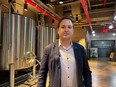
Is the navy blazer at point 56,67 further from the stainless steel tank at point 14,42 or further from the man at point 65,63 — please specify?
the stainless steel tank at point 14,42

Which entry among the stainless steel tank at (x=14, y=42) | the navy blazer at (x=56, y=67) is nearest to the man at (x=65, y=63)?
the navy blazer at (x=56, y=67)

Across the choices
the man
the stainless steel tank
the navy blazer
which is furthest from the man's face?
the stainless steel tank

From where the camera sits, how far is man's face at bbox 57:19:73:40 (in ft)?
4.48

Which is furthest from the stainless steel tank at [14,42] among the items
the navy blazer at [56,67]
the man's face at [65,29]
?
the man's face at [65,29]

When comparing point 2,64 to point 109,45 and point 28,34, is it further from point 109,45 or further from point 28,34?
point 109,45

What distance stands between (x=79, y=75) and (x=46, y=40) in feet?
15.9

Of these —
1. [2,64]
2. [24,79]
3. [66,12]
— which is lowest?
[24,79]

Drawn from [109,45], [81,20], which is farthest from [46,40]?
[109,45]

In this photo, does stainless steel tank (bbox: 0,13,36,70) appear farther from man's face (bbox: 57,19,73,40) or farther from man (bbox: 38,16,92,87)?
man's face (bbox: 57,19,73,40)

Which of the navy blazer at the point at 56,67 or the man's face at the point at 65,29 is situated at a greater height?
the man's face at the point at 65,29

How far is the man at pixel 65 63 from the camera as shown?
4.36 feet

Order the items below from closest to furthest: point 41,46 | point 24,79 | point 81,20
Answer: point 24,79, point 41,46, point 81,20

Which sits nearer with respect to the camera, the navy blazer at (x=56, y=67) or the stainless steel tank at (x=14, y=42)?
the navy blazer at (x=56, y=67)

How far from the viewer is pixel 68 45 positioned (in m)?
1.43
